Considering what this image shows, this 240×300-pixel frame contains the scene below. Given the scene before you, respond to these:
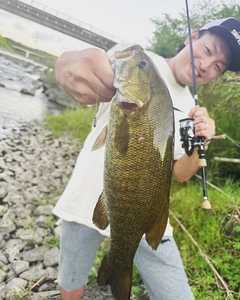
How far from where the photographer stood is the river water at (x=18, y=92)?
2.60 feet

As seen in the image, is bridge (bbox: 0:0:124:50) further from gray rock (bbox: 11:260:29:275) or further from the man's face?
gray rock (bbox: 11:260:29:275)

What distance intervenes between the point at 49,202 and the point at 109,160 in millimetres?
642

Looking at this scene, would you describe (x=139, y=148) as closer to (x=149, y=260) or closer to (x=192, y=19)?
(x=149, y=260)

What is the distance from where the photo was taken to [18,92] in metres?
0.83

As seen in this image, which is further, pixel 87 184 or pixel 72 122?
pixel 72 122

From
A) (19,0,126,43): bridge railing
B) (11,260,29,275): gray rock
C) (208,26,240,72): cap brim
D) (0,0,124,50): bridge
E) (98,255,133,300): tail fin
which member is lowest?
(11,260,29,275): gray rock

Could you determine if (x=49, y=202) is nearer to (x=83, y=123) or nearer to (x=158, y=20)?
(x=83, y=123)

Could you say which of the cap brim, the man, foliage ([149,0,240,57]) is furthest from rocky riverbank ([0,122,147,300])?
the cap brim

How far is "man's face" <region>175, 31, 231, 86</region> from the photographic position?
0.81m

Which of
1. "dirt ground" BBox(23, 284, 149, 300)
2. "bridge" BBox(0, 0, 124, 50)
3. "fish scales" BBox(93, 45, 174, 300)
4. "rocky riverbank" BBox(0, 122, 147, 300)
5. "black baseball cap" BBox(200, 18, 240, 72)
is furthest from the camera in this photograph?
"dirt ground" BBox(23, 284, 149, 300)

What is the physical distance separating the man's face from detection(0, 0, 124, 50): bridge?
0.50 feet

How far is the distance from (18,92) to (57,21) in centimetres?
20

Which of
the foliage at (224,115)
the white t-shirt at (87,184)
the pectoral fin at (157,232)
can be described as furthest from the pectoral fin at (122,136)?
the foliage at (224,115)

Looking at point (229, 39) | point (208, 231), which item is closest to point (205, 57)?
point (229, 39)
